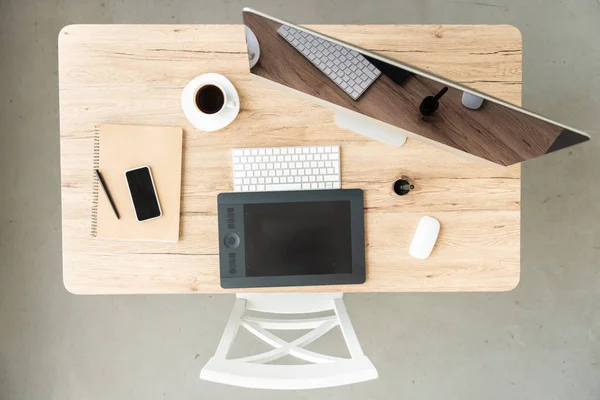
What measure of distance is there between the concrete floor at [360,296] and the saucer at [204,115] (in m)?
0.76

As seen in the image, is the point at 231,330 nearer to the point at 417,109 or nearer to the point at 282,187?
the point at 282,187

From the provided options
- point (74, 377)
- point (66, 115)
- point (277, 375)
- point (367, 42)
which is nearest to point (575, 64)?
point (367, 42)

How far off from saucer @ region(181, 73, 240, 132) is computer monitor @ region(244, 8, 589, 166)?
21 cm

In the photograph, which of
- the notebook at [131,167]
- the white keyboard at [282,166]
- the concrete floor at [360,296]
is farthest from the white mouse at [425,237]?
the concrete floor at [360,296]

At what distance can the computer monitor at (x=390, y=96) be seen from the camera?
0.89 metres

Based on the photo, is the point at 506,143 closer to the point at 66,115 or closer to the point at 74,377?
the point at 66,115

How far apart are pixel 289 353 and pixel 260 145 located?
0.53m

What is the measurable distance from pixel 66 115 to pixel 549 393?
2006 mm

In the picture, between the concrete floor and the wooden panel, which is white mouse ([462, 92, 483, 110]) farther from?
the concrete floor

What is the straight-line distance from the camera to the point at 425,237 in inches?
44.1

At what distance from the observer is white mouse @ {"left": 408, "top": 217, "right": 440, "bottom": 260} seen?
1119 millimetres

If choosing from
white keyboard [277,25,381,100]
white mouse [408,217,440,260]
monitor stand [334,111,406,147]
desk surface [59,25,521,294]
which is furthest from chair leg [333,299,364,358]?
white keyboard [277,25,381,100]

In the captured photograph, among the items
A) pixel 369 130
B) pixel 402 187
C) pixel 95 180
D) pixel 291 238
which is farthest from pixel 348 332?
pixel 95 180

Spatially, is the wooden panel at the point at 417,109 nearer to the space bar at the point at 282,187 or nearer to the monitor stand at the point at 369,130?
the monitor stand at the point at 369,130
